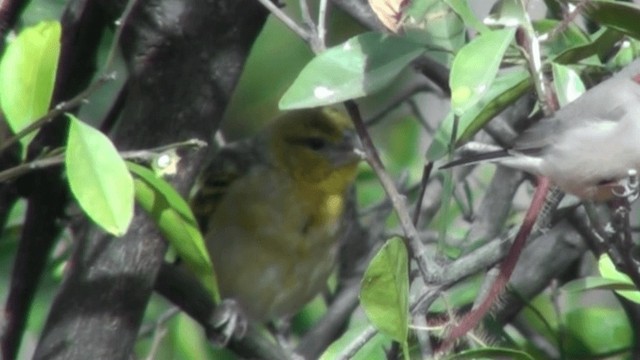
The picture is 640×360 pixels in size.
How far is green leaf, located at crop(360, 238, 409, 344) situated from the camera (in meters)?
0.95

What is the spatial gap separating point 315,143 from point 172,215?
4.07 feet

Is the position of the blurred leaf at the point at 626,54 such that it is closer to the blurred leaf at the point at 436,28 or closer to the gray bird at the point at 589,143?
the gray bird at the point at 589,143

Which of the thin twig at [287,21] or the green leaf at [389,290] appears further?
the thin twig at [287,21]

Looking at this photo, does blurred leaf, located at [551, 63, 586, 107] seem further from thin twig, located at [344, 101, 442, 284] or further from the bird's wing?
the bird's wing

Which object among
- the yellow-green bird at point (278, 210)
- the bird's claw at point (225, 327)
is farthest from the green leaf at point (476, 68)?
the yellow-green bird at point (278, 210)

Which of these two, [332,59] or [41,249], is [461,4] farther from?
[41,249]

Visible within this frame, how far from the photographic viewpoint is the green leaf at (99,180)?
3.04 ft

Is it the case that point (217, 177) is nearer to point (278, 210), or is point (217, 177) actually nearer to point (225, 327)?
point (278, 210)

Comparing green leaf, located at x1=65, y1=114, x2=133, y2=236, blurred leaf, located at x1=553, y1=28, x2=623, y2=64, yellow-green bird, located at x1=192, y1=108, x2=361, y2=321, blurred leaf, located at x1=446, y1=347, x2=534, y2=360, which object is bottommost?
yellow-green bird, located at x1=192, y1=108, x2=361, y2=321

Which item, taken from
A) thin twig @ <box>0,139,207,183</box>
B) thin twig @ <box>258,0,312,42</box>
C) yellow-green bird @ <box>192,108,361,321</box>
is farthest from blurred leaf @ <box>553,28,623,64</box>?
yellow-green bird @ <box>192,108,361,321</box>

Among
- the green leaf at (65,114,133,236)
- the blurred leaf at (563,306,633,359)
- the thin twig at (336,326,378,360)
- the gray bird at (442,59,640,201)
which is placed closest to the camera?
the green leaf at (65,114,133,236)

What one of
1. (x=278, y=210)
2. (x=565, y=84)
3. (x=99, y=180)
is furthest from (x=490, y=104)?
(x=278, y=210)

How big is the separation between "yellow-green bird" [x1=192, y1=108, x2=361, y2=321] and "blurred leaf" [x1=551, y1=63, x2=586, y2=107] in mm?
1071

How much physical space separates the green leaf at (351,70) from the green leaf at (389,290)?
0.19m
